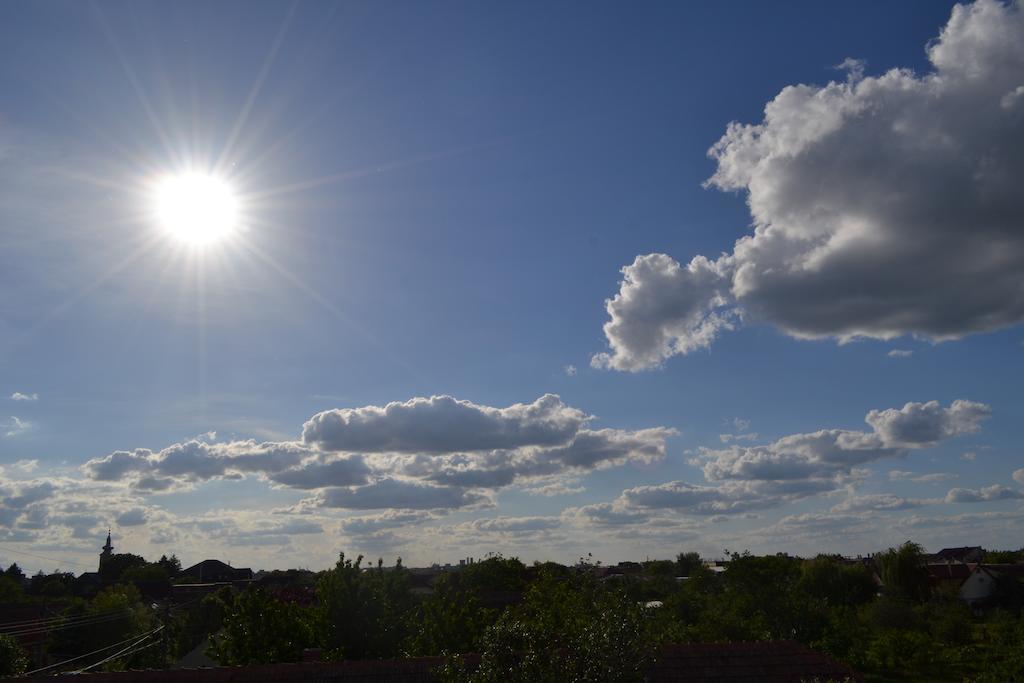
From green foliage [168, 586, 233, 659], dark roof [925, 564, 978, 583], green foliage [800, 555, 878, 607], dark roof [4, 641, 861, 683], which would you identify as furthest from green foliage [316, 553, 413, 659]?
dark roof [925, 564, 978, 583]

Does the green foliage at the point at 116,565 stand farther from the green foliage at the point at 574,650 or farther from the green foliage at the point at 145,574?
the green foliage at the point at 574,650

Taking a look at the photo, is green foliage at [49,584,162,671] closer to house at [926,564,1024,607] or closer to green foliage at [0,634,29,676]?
green foliage at [0,634,29,676]

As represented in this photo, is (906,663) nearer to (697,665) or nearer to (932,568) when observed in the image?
(697,665)

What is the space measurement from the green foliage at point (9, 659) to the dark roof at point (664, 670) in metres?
15.1

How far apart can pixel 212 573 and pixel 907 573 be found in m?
120

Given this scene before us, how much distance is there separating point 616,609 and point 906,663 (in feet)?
136

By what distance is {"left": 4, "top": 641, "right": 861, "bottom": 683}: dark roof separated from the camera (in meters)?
20.1

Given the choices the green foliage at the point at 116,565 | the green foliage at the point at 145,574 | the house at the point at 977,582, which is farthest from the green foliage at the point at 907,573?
the green foliage at the point at 116,565

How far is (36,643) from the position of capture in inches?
1984

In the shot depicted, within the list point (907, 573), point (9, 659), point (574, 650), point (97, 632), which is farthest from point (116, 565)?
point (574, 650)

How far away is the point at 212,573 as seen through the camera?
14188 centimetres

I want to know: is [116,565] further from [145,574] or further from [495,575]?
[495,575]

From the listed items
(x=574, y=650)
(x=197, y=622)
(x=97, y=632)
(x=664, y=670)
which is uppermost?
(x=574, y=650)

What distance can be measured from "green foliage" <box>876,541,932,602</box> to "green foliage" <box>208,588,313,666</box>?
215ft
